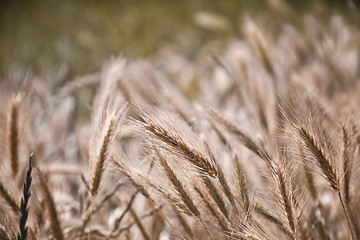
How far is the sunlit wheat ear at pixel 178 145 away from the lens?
419 mm

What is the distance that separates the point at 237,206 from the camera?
467mm

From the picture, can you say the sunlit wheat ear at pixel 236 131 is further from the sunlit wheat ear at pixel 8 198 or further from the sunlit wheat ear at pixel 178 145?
the sunlit wheat ear at pixel 8 198

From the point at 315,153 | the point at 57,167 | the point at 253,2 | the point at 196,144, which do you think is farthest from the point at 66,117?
the point at 253,2

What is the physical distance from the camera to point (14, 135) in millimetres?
558

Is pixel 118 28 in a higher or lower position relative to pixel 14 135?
higher

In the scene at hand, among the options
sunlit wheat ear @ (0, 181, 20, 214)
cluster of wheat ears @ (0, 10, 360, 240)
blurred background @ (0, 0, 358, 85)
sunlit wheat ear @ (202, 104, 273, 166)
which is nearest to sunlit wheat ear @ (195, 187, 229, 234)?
cluster of wheat ears @ (0, 10, 360, 240)

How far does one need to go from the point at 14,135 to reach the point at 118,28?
198cm

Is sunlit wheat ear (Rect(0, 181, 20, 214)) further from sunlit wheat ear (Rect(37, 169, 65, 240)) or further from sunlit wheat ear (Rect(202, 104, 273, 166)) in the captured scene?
sunlit wheat ear (Rect(202, 104, 273, 166))

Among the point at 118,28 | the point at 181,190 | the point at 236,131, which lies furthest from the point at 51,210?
the point at 118,28

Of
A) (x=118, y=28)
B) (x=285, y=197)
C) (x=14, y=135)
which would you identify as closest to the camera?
(x=285, y=197)

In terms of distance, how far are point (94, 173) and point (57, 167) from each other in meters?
0.35

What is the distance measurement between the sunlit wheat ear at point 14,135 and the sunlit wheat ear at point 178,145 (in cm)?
28

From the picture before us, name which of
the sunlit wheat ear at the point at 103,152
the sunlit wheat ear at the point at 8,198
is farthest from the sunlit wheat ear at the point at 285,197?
the sunlit wheat ear at the point at 8,198

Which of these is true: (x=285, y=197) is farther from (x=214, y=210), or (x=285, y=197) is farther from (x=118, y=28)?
(x=118, y=28)
